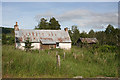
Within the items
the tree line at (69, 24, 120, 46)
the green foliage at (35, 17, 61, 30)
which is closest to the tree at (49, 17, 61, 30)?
the green foliage at (35, 17, 61, 30)

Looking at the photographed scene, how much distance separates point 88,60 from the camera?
1182 cm

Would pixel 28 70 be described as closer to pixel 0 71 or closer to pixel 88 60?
pixel 0 71

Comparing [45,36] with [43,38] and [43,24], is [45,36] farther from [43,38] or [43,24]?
[43,24]

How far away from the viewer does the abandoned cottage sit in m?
28.3


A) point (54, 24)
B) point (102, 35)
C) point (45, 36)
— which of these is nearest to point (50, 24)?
point (54, 24)

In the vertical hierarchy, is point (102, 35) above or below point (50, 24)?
below

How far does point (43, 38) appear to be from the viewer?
2956cm

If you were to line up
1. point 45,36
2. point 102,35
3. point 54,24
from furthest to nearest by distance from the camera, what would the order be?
point 54,24
point 102,35
point 45,36

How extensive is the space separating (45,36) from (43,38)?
33.8 inches

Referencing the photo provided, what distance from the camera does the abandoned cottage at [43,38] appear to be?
92.9ft

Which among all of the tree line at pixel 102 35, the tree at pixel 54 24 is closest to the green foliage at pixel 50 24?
the tree at pixel 54 24

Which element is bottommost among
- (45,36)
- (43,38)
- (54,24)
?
(43,38)

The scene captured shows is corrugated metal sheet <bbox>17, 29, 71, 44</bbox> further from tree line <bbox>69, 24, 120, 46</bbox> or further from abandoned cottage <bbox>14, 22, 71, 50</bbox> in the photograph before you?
tree line <bbox>69, 24, 120, 46</bbox>

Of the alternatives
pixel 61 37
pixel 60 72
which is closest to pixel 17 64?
pixel 60 72
